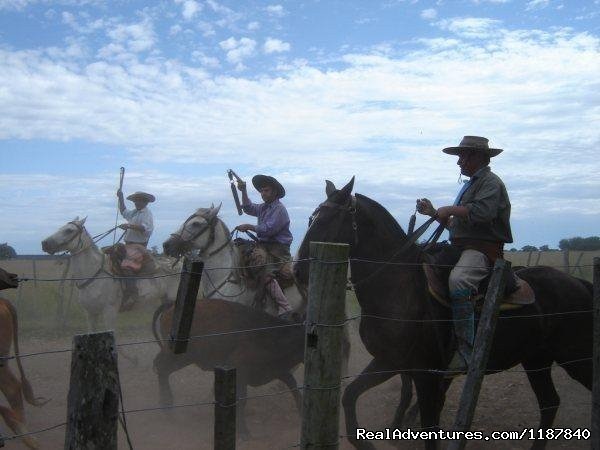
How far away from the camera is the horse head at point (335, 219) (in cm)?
491

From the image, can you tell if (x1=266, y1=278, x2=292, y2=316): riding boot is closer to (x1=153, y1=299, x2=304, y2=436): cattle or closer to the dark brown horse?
(x1=153, y1=299, x2=304, y2=436): cattle

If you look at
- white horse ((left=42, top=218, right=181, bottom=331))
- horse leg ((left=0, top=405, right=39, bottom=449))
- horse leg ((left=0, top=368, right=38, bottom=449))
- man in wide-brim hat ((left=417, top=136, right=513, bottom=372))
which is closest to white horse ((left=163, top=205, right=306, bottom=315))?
white horse ((left=42, top=218, right=181, bottom=331))

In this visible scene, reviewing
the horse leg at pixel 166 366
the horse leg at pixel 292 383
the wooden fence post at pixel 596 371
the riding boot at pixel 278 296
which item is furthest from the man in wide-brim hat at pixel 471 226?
the horse leg at pixel 166 366

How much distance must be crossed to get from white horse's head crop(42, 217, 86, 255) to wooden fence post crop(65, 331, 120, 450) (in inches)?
313

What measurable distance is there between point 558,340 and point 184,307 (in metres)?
3.98

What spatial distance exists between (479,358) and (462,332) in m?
0.98

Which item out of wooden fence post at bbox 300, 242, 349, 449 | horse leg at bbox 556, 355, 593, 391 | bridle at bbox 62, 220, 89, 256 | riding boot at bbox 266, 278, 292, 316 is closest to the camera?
wooden fence post at bbox 300, 242, 349, 449

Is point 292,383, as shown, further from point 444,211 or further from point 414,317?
point 444,211

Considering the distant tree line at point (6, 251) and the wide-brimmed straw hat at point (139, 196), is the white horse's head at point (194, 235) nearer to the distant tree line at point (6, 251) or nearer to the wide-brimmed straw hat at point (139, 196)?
the wide-brimmed straw hat at point (139, 196)

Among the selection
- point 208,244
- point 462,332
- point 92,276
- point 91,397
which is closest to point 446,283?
point 462,332

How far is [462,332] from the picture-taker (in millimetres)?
4727

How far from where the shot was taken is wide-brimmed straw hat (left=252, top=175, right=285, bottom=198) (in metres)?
7.89

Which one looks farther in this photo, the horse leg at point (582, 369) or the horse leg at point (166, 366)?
the horse leg at point (166, 366)

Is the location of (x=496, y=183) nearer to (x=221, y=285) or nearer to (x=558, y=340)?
(x=558, y=340)
